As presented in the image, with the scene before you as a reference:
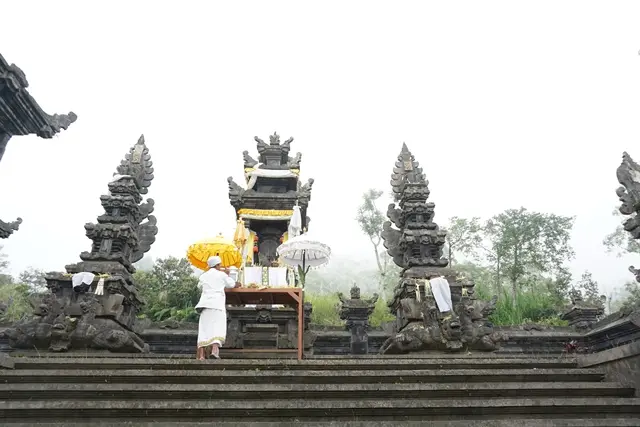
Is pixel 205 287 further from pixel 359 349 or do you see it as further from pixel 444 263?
pixel 444 263

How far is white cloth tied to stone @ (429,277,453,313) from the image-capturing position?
36.8ft

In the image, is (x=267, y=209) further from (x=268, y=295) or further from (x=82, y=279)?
(x=268, y=295)

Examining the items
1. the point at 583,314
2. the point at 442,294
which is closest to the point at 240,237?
the point at 442,294

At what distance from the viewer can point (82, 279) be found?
1106cm

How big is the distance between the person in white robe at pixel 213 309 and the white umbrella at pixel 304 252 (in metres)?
1.84

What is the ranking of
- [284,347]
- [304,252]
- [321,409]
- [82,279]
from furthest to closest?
[82,279] < [284,347] < [304,252] < [321,409]

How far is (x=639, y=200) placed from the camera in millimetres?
9250

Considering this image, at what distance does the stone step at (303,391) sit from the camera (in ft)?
16.3

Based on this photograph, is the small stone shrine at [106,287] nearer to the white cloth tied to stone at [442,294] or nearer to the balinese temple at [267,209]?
the balinese temple at [267,209]

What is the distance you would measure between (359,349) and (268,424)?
27.7ft

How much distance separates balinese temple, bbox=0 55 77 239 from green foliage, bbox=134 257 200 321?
1090 cm

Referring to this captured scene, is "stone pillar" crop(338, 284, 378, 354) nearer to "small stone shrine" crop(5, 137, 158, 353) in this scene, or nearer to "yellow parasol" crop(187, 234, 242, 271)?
"yellow parasol" crop(187, 234, 242, 271)

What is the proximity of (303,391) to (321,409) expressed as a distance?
394mm

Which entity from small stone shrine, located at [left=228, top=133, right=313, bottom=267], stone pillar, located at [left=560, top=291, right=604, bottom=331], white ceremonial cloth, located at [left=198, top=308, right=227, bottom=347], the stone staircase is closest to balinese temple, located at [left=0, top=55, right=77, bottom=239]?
the stone staircase
